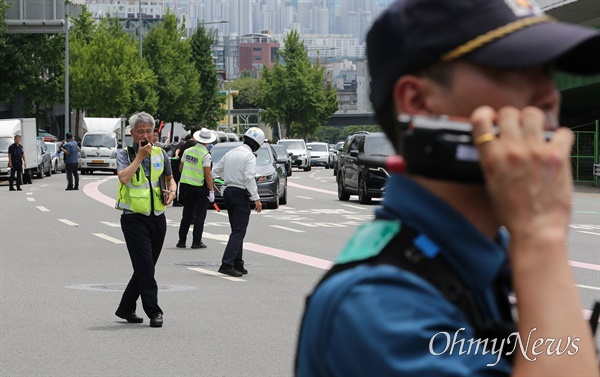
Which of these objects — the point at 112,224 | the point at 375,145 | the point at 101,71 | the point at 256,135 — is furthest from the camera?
the point at 101,71

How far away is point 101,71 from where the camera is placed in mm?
76125

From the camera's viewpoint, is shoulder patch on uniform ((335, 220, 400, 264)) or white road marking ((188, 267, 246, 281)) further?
white road marking ((188, 267, 246, 281))

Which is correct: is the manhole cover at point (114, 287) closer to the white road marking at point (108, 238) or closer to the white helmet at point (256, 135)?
the white helmet at point (256, 135)

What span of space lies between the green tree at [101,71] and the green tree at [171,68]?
39.5ft

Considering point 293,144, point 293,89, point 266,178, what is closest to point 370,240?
point 266,178

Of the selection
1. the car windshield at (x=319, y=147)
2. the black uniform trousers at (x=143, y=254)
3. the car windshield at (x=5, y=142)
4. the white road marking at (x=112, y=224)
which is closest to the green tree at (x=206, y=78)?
the car windshield at (x=319, y=147)

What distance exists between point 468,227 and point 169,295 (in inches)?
420

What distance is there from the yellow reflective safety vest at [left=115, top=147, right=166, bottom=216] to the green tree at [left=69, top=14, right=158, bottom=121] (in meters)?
65.3

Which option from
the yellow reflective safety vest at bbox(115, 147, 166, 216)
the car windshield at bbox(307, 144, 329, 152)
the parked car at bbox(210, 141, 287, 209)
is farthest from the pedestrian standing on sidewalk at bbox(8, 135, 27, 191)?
the car windshield at bbox(307, 144, 329, 152)

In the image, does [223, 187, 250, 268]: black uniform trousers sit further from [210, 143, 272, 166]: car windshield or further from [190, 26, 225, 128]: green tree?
[190, 26, 225, 128]: green tree

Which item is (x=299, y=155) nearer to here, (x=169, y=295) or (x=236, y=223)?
(x=236, y=223)

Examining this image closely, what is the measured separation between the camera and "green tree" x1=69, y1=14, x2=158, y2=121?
7581 cm

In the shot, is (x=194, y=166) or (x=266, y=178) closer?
(x=194, y=166)

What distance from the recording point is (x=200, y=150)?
61.1 feet
